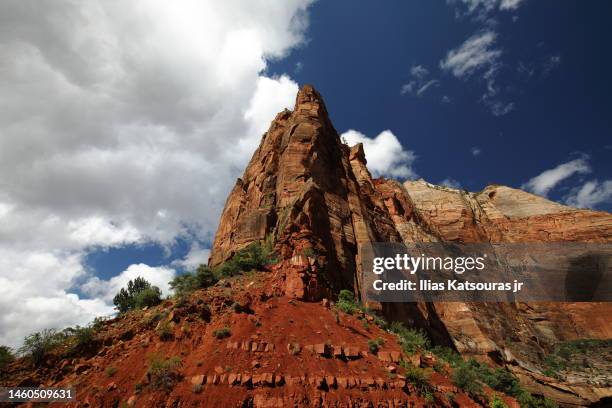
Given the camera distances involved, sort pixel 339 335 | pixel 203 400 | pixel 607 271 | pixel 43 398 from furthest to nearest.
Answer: pixel 607 271 → pixel 339 335 → pixel 43 398 → pixel 203 400

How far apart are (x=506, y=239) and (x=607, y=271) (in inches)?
563

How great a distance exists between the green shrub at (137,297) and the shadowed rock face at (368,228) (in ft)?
23.6

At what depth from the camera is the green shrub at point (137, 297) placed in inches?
882

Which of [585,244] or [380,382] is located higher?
[585,244]

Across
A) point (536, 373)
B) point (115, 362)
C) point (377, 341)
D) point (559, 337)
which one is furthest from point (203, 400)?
point (559, 337)

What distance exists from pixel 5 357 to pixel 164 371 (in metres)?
8.05

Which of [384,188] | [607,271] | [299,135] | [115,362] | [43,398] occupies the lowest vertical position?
[43,398]

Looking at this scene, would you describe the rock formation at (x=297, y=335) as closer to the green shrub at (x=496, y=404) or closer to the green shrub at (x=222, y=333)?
the green shrub at (x=222, y=333)

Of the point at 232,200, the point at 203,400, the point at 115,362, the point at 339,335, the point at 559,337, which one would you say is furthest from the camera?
the point at 559,337

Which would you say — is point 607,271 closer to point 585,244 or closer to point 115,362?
point 585,244

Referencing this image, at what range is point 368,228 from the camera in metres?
32.2

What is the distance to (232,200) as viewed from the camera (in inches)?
1609

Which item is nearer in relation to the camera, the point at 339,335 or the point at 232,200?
the point at 339,335
